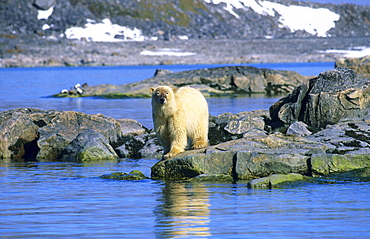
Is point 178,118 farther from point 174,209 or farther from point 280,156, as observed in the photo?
point 174,209

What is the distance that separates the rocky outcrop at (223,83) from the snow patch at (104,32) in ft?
351

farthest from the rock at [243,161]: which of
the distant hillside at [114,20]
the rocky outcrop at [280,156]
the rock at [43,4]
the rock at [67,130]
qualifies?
the rock at [43,4]

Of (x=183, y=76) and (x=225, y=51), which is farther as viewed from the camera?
(x=225, y=51)

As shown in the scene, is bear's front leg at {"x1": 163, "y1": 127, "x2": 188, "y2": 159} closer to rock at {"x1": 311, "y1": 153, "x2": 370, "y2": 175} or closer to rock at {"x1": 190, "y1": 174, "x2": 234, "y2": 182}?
rock at {"x1": 190, "y1": 174, "x2": 234, "y2": 182}

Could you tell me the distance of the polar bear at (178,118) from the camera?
45.2 feet

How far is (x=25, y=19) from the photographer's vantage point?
556 ft

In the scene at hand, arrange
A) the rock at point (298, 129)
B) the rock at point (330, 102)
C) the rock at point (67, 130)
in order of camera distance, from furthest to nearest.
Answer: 1. the rock at point (67, 130)
2. the rock at point (330, 102)
3. the rock at point (298, 129)

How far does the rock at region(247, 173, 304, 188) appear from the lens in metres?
12.4

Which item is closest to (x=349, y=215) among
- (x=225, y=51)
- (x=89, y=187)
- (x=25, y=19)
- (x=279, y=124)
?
Result: (x=89, y=187)

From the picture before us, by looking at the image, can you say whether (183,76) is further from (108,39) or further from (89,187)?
(108,39)

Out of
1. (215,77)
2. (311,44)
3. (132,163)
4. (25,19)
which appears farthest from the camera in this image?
(25,19)

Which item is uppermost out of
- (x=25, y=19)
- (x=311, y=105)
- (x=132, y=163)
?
(x=25, y=19)

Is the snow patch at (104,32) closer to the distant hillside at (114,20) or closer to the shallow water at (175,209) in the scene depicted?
the distant hillside at (114,20)

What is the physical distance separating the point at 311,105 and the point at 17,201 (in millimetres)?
9868
